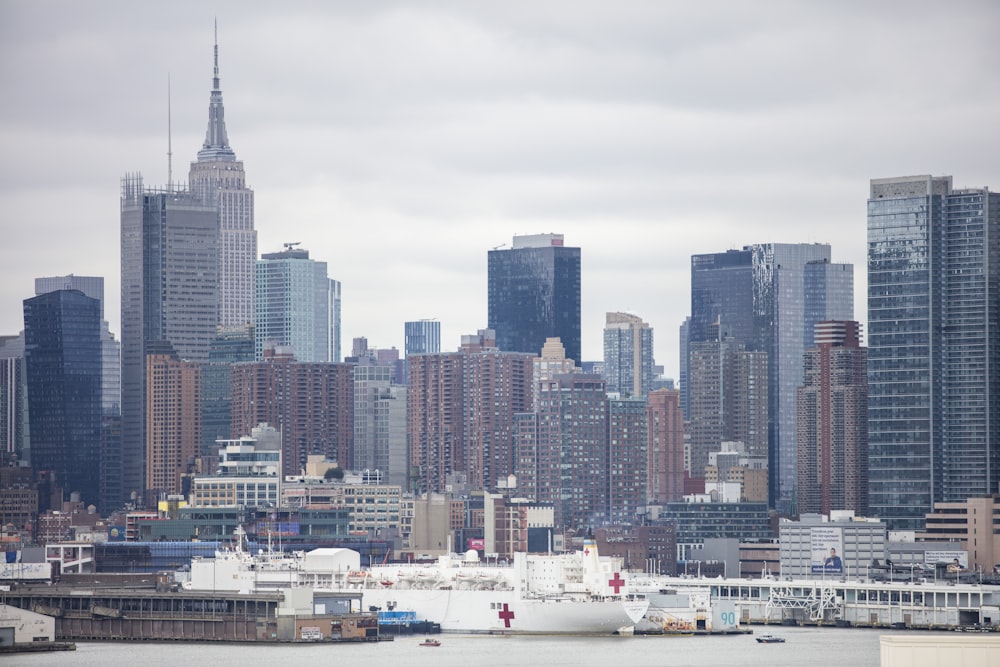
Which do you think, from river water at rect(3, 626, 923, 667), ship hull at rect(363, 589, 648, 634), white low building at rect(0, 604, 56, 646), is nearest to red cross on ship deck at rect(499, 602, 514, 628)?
ship hull at rect(363, 589, 648, 634)

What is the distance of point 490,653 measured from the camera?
11925 cm

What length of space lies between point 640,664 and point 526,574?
98.2 ft

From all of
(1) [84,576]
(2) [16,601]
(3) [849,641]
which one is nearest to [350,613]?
(2) [16,601]

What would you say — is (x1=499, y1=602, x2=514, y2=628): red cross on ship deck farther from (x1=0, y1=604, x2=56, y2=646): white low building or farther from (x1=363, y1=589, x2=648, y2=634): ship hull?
(x1=0, y1=604, x2=56, y2=646): white low building

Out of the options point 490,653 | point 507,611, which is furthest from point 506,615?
point 490,653

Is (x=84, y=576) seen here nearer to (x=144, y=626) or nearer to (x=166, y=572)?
(x=166, y=572)

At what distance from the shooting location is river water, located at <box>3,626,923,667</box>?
364 ft

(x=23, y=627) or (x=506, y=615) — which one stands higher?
(x=23, y=627)

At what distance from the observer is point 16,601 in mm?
132500

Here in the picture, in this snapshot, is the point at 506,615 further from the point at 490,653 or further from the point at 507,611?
the point at 490,653

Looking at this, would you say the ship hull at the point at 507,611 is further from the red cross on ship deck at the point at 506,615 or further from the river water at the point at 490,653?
the river water at the point at 490,653

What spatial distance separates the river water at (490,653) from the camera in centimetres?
11109

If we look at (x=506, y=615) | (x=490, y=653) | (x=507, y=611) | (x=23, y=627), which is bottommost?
(x=506, y=615)

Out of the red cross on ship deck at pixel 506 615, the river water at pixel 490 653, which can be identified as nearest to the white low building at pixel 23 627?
the river water at pixel 490 653
